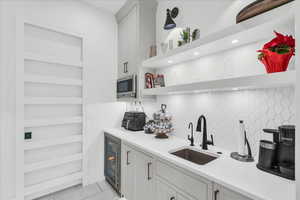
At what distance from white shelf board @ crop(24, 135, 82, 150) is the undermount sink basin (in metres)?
1.55

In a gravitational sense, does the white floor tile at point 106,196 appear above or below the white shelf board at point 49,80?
below

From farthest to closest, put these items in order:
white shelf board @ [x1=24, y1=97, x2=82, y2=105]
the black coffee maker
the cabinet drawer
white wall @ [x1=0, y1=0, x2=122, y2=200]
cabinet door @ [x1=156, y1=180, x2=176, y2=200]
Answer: white shelf board @ [x1=24, y1=97, x2=82, y2=105], white wall @ [x1=0, y1=0, x2=122, y2=200], cabinet door @ [x1=156, y1=180, x2=176, y2=200], the cabinet drawer, the black coffee maker

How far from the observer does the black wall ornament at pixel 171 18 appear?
1996mm

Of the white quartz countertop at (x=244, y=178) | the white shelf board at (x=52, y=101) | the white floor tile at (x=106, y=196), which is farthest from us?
the white floor tile at (x=106, y=196)

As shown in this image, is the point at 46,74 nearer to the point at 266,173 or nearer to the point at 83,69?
the point at 83,69

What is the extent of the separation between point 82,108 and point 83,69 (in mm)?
602

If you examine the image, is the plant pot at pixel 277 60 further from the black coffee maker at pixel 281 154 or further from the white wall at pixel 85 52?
the white wall at pixel 85 52

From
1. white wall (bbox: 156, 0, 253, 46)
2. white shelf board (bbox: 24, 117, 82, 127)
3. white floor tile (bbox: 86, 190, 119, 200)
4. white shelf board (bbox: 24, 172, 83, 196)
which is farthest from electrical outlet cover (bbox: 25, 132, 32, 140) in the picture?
white wall (bbox: 156, 0, 253, 46)

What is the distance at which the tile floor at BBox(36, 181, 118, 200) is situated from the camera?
2057 millimetres

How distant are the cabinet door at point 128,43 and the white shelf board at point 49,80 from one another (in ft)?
2.38

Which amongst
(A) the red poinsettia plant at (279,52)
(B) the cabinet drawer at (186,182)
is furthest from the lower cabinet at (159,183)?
(A) the red poinsettia plant at (279,52)

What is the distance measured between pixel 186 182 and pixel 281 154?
65cm

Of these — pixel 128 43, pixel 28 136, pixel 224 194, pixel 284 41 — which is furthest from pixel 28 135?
pixel 284 41

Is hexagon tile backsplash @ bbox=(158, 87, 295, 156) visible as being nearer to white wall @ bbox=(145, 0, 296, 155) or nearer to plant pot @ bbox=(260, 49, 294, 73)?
white wall @ bbox=(145, 0, 296, 155)
